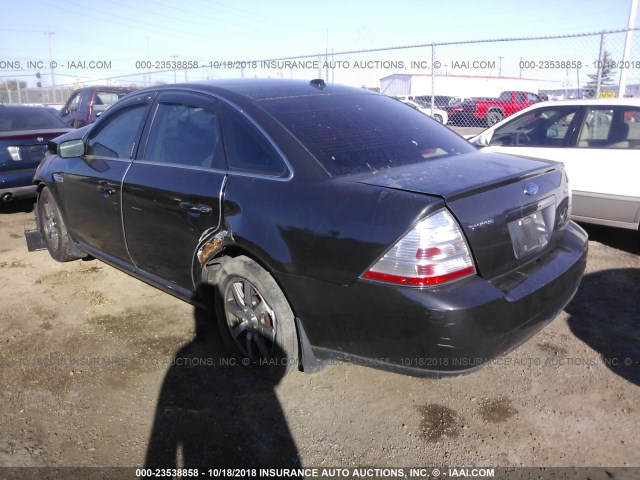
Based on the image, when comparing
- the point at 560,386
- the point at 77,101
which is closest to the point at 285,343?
the point at 560,386

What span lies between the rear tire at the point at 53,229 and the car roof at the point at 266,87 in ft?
5.63

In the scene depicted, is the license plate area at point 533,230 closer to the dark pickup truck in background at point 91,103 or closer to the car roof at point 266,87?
the car roof at point 266,87

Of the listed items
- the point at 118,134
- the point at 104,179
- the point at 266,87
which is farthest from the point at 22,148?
the point at 266,87

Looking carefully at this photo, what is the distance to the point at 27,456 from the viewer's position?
2516 mm

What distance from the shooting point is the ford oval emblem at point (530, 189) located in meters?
2.65

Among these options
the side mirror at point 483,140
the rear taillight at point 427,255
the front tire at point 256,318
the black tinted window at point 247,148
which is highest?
the black tinted window at point 247,148

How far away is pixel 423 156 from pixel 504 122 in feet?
10.7

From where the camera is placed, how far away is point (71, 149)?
4.13 metres

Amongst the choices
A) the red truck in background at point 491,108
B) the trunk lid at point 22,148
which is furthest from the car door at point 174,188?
the red truck in background at point 491,108

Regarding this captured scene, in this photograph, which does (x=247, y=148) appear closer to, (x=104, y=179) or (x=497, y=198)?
(x=497, y=198)

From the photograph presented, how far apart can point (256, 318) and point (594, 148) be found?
4.06 metres

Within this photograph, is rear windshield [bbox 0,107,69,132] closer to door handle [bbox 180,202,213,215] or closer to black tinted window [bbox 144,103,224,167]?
black tinted window [bbox 144,103,224,167]

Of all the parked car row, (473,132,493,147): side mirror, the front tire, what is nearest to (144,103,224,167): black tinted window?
the front tire

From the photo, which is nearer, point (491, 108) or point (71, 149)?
point (71, 149)
